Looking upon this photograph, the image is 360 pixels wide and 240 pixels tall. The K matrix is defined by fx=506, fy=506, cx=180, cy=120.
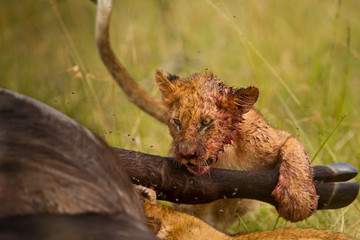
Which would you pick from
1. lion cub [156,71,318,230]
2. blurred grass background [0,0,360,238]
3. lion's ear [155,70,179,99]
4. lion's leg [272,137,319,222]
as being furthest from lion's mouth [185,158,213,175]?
blurred grass background [0,0,360,238]

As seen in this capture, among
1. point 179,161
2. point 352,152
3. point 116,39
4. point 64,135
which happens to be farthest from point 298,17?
point 64,135

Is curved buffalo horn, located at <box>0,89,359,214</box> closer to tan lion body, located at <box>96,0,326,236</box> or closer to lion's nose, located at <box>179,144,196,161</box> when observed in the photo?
lion's nose, located at <box>179,144,196,161</box>

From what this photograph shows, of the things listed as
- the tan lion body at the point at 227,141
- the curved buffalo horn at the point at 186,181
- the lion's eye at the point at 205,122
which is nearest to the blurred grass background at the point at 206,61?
the tan lion body at the point at 227,141

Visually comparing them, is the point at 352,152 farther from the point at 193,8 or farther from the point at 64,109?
the point at 193,8

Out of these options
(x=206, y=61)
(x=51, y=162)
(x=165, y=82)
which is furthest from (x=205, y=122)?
(x=206, y=61)

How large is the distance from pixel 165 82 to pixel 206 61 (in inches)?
137

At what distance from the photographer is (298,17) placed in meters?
7.02

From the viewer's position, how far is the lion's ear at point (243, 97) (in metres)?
2.39

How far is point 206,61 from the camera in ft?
20.0

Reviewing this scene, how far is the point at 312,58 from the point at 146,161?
13.2ft

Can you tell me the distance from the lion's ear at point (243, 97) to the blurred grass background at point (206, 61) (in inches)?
41.5

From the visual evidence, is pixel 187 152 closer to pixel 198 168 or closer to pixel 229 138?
pixel 198 168

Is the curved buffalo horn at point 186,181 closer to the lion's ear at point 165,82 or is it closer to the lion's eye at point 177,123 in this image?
the lion's eye at point 177,123

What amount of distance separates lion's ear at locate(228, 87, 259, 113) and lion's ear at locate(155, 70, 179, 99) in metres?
0.36
